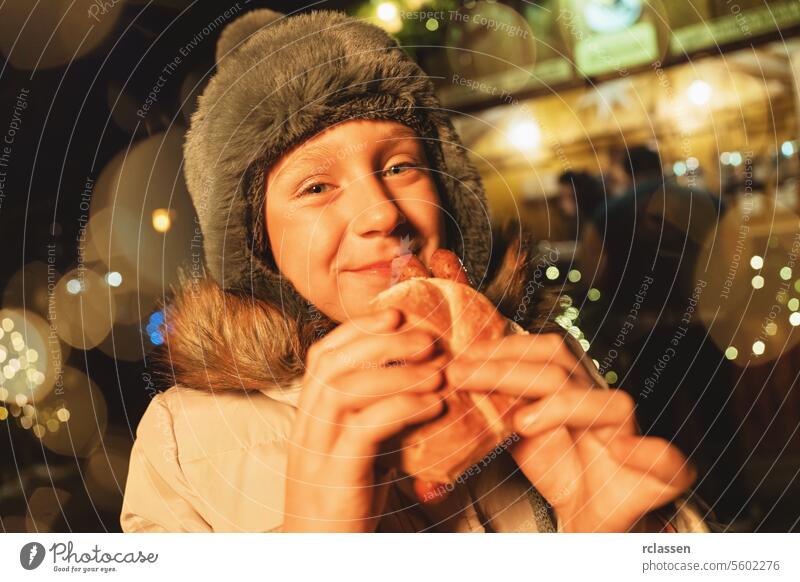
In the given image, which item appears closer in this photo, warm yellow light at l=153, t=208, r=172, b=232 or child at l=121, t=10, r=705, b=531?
child at l=121, t=10, r=705, b=531

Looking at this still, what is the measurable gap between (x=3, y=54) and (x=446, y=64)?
48cm

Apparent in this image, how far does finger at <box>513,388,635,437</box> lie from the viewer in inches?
22.6

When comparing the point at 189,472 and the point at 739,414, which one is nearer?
the point at 189,472

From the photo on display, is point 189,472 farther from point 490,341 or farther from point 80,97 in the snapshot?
point 80,97

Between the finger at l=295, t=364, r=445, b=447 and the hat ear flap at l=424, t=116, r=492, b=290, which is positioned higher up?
the hat ear flap at l=424, t=116, r=492, b=290

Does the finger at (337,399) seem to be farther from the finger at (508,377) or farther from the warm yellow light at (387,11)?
the warm yellow light at (387,11)

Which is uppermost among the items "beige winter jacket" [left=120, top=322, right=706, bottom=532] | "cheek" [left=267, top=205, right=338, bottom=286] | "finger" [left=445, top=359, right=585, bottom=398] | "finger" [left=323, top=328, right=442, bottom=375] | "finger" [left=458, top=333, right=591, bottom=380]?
"cheek" [left=267, top=205, right=338, bottom=286]

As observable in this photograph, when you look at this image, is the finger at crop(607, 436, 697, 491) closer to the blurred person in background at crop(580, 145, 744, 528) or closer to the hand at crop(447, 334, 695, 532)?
the hand at crop(447, 334, 695, 532)

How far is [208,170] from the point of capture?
56 centimetres

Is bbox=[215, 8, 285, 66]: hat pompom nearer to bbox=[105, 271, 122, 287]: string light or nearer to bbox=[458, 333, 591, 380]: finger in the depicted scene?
bbox=[105, 271, 122, 287]: string light

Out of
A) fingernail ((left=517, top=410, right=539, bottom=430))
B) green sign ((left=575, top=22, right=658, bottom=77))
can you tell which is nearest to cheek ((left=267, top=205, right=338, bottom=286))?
fingernail ((left=517, top=410, right=539, bottom=430))

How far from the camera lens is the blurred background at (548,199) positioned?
2.20 feet

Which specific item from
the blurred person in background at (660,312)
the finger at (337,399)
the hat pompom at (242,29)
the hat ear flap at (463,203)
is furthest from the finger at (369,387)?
the hat pompom at (242,29)
